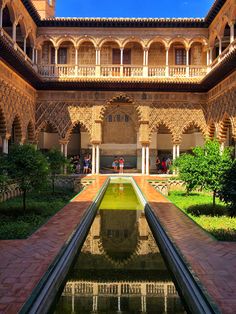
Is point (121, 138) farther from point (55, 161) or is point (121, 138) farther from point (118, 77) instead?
point (55, 161)

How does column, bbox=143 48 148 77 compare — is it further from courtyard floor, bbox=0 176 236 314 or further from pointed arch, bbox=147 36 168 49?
courtyard floor, bbox=0 176 236 314

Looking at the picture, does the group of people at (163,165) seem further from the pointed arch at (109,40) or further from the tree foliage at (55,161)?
the tree foliage at (55,161)

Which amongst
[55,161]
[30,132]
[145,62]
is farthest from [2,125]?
[145,62]

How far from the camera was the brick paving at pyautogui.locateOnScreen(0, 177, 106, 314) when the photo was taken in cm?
374

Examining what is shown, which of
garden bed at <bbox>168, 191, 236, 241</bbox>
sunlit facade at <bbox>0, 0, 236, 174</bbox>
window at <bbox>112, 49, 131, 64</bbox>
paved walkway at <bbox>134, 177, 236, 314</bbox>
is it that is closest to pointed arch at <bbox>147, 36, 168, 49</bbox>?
sunlit facade at <bbox>0, 0, 236, 174</bbox>

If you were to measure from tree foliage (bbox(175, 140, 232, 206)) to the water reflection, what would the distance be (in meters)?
2.52

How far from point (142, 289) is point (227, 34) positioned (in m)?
16.7

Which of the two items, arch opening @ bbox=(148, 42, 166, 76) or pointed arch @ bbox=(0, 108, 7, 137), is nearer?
pointed arch @ bbox=(0, 108, 7, 137)

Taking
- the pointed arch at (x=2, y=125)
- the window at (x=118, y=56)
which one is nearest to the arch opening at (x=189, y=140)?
the window at (x=118, y=56)

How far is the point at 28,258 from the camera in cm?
506

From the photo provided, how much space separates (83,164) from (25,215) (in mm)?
16155

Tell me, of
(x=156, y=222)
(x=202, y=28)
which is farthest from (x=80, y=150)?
(x=156, y=222)

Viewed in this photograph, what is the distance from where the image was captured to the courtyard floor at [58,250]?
3.81 m

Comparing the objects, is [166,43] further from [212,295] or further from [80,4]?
[212,295]
